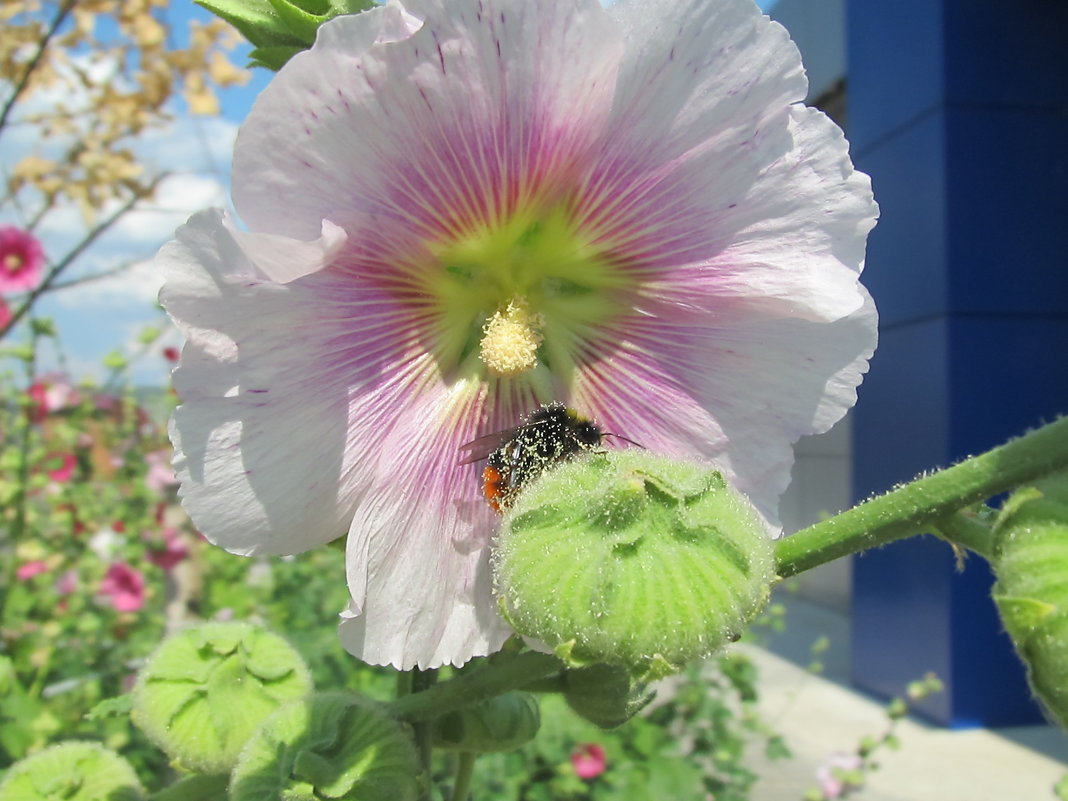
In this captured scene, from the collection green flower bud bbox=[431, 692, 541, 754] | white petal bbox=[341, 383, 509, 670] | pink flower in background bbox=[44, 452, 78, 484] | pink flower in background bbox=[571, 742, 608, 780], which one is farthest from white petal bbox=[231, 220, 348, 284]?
pink flower in background bbox=[44, 452, 78, 484]

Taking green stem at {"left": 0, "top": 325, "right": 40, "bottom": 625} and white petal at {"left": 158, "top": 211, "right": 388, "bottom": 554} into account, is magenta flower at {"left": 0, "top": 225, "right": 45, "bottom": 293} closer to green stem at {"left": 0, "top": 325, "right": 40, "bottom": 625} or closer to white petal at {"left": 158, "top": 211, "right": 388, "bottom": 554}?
green stem at {"left": 0, "top": 325, "right": 40, "bottom": 625}

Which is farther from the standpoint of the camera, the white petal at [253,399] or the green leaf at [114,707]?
the green leaf at [114,707]

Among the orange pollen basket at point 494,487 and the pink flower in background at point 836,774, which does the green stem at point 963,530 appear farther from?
the pink flower in background at point 836,774

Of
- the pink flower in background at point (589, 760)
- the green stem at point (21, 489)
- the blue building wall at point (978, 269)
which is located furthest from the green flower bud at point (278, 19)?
the blue building wall at point (978, 269)

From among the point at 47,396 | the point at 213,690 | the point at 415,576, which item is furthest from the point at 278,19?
the point at 47,396

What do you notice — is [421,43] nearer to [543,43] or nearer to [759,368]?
[543,43]

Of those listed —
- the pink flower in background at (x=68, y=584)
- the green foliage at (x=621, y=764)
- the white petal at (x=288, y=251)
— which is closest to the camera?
the white petal at (x=288, y=251)

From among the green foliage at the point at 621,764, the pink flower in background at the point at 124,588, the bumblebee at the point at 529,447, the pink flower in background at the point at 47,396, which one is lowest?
the green foliage at the point at 621,764

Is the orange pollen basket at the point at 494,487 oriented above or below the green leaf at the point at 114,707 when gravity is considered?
above
